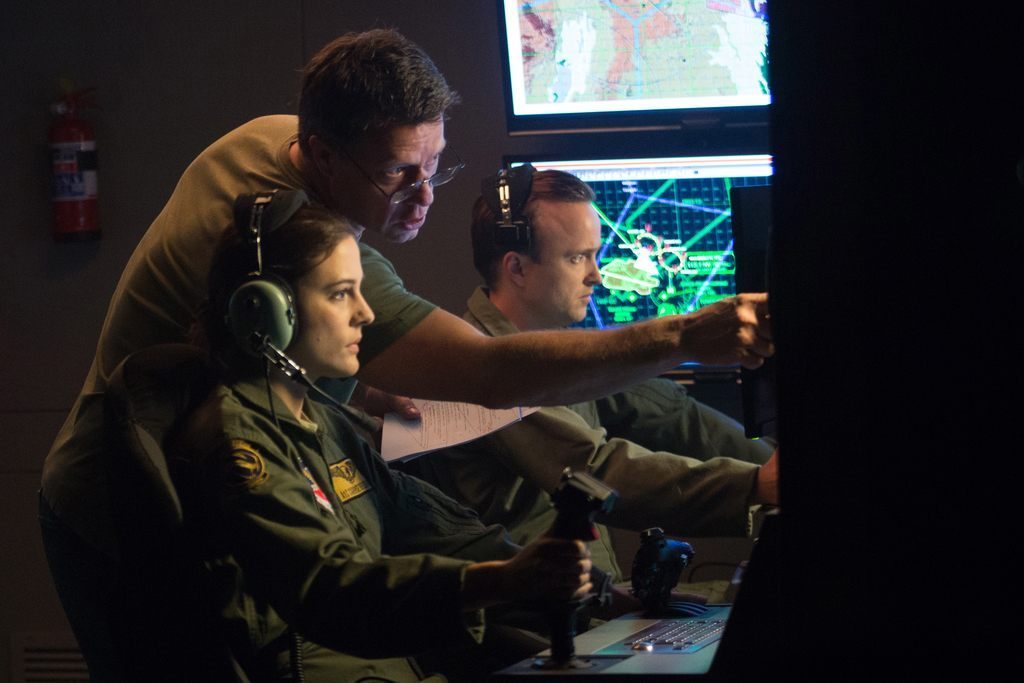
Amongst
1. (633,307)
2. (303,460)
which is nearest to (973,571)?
(303,460)

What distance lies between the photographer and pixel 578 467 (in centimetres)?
213

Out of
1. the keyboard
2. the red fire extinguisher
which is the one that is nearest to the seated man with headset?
the keyboard

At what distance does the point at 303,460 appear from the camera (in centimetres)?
150

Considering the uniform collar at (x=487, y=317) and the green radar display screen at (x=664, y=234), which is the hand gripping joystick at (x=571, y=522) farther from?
the green radar display screen at (x=664, y=234)

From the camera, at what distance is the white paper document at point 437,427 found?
1974mm

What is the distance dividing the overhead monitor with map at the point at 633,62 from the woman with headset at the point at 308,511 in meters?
1.28

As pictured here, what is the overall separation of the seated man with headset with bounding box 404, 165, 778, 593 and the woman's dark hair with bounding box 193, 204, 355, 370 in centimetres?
71

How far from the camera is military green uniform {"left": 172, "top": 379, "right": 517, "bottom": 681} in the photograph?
1.26 meters

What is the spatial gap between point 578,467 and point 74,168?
1591 millimetres

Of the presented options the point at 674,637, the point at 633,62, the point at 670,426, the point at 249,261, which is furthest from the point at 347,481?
the point at 633,62

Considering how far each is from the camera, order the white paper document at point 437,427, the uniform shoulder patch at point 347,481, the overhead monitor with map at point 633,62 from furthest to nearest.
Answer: the overhead monitor with map at point 633,62 → the white paper document at point 437,427 → the uniform shoulder patch at point 347,481

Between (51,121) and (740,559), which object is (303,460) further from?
(51,121)

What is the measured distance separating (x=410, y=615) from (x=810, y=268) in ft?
1.77

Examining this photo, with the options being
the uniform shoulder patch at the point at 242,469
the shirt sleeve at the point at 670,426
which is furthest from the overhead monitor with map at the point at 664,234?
the uniform shoulder patch at the point at 242,469
